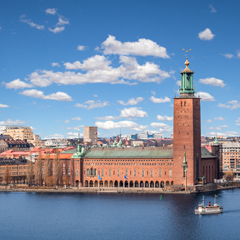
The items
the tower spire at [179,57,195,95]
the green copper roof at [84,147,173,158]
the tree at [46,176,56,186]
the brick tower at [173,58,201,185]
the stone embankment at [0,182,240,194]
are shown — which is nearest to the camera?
the stone embankment at [0,182,240,194]

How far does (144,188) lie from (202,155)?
15.2 meters

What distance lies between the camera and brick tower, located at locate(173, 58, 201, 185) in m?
112

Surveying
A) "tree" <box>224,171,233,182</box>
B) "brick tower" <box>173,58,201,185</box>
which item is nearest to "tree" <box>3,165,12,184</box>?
"brick tower" <box>173,58,201,185</box>

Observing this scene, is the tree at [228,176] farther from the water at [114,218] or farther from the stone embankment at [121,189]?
the water at [114,218]

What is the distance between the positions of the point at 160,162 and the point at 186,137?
303 inches

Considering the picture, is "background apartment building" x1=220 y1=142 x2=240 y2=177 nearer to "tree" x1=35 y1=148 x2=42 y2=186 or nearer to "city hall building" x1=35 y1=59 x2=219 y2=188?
"city hall building" x1=35 y1=59 x2=219 y2=188

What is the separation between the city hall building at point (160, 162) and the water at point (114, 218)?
994cm

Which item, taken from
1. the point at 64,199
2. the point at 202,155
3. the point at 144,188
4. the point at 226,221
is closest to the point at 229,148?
the point at 202,155

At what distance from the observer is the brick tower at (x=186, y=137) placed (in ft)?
369

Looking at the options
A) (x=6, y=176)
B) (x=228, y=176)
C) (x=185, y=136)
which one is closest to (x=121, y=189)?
(x=185, y=136)

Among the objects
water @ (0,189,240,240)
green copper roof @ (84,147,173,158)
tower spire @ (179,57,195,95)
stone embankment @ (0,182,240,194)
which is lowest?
water @ (0,189,240,240)

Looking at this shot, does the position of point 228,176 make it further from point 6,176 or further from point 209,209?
point 209,209

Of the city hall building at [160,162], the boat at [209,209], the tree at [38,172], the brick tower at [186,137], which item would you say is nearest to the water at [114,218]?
the boat at [209,209]

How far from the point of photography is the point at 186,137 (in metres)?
113
